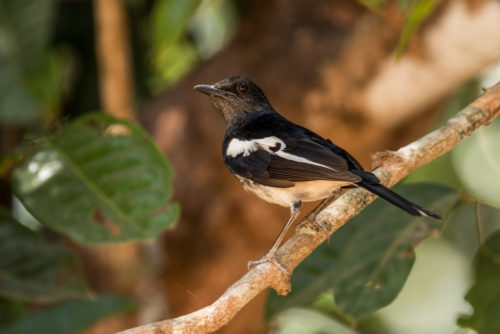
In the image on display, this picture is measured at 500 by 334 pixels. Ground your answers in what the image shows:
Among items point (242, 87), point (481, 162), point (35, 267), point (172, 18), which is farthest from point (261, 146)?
point (481, 162)

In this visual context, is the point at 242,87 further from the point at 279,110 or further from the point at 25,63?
the point at 25,63

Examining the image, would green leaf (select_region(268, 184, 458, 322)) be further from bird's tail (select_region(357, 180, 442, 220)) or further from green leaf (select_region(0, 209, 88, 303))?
green leaf (select_region(0, 209, 88, 303))

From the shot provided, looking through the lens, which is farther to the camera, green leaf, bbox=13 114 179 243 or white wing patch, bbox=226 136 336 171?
green leaf, bbox=13 114 179 243

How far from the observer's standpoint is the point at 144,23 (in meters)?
5.08

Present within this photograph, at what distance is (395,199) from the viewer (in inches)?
71.0

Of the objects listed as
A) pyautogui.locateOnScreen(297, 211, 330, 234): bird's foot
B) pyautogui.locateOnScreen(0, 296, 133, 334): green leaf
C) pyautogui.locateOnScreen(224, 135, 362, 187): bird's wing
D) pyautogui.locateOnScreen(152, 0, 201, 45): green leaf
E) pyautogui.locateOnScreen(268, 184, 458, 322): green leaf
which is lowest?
pyautogui.locateOnScreen(0, 296, 133, 334): green leaf

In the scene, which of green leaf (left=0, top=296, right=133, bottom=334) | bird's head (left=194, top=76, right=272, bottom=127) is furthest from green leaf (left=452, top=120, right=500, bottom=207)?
green leaf (left=0, top=296, right=133, bottom=334)

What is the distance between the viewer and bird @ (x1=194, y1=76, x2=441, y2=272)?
198 cm

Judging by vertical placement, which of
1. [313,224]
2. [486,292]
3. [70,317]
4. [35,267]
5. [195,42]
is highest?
[195,42]

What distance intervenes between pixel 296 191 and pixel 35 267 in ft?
4.75

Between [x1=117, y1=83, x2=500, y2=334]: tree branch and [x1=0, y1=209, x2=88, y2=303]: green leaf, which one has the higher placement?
[x1=117, y1=83, x2=500, y2=334]: tree branch

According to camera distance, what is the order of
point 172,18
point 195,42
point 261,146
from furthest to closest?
point 195,42, point 172,18, point 261,146

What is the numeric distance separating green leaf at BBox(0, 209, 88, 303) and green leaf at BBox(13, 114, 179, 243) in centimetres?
35

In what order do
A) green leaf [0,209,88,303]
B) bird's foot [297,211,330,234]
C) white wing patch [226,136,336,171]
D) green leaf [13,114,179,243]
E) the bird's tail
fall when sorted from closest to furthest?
the bird's tail
bird's foot [297,211,330,234]
white wing patch [226,136,336,171]
green leaf [13,114,179,243]
green leaf [0,209,88,303]
